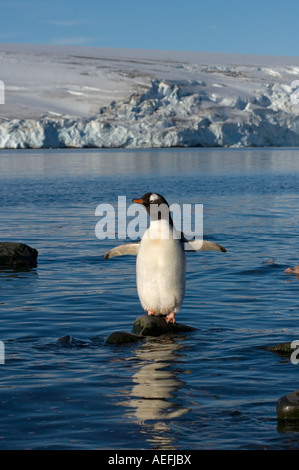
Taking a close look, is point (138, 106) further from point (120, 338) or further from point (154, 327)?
point (120, 338)

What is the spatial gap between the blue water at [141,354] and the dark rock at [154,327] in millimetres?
151

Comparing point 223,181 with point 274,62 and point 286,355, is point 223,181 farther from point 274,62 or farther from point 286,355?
point 274,62

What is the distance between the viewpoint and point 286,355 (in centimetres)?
747

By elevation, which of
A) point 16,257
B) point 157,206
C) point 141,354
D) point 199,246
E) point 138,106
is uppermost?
point 138,106

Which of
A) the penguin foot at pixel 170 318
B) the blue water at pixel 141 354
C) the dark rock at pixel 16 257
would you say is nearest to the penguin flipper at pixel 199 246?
the penguin foot at pixel 170 318

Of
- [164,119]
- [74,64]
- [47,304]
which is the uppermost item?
[74,64]

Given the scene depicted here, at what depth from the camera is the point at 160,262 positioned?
8.55 m

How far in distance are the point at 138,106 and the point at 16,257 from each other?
7536 cm

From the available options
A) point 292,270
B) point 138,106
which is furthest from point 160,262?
point 138,106

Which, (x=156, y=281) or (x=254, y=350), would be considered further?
(x=156, y=281)

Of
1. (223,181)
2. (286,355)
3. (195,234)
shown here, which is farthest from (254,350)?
(223,181)

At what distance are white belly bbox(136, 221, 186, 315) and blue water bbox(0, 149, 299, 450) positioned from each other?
0.51m

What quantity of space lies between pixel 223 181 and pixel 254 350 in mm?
32471

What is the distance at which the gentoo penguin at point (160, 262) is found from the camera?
28.1ft
